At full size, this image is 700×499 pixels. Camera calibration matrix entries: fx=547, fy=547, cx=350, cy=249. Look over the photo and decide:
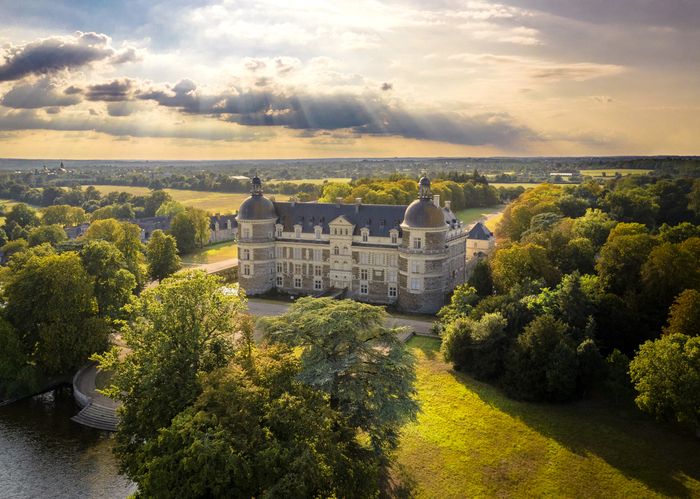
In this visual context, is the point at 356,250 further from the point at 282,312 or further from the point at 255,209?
the point at 255,209

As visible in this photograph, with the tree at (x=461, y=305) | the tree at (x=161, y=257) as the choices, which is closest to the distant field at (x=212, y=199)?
the tree at (x=161, y=257)

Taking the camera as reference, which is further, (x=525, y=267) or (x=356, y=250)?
(x=356, y=250)

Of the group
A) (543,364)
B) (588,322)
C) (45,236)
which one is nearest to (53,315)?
(543,364)

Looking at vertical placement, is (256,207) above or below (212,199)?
above

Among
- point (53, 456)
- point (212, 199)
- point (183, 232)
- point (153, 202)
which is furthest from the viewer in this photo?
point (212, 199)

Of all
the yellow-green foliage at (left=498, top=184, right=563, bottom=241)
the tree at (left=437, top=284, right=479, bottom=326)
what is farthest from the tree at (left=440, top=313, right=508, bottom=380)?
the yellow-green foliage at (left=498, top=184, right=563, bottom=241)

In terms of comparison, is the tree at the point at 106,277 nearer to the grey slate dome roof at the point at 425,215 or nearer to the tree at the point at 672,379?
the grey slate dome roof at the point at 425,215
